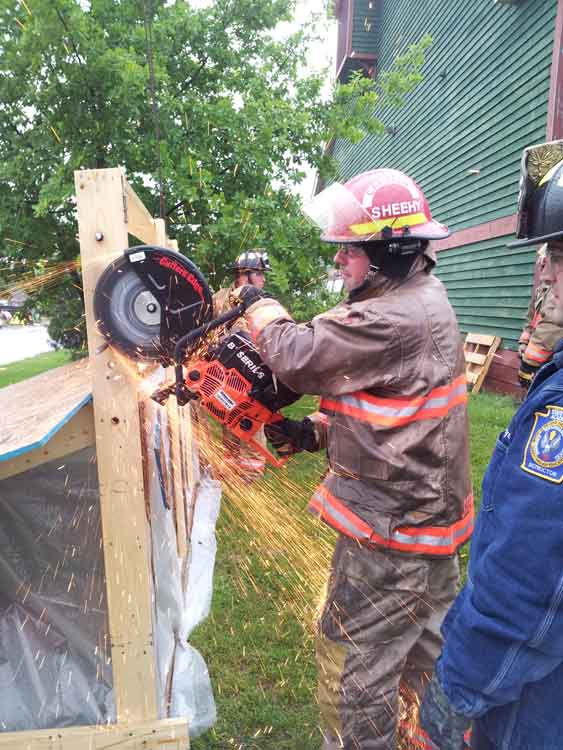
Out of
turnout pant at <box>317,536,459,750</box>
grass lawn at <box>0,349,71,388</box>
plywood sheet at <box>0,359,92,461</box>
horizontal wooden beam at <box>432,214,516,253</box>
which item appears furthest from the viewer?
grass lawn at <box>0,349,71,388</box>

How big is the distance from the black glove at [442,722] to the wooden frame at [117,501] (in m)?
1.00

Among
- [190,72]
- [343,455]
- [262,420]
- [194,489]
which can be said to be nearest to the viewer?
[343,455]

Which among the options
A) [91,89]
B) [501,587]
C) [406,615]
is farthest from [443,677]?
[91,89]

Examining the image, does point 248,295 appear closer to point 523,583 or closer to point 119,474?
point 119,474

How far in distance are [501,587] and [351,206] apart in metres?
1.52

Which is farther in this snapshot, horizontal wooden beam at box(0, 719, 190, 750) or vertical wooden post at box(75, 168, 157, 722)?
horizontal wooden beam at box(0, 719, 190, 750)

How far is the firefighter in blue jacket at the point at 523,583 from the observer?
1.23 m

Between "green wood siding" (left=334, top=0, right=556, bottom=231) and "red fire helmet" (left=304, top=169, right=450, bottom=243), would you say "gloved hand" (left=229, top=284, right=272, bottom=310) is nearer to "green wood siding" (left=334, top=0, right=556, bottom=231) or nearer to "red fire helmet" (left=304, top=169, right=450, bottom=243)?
"red fire helmet" (left=304, top=169, right=450, bottom=243)

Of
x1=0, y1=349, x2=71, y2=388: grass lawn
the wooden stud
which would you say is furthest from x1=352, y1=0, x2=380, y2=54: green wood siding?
the wooden stud

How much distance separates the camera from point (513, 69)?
28.9 feet

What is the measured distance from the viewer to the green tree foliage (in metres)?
5.73

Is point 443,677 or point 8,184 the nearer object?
point 443,677

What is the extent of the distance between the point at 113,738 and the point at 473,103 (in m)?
10.7

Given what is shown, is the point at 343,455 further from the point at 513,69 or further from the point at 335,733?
the point at 513,69
